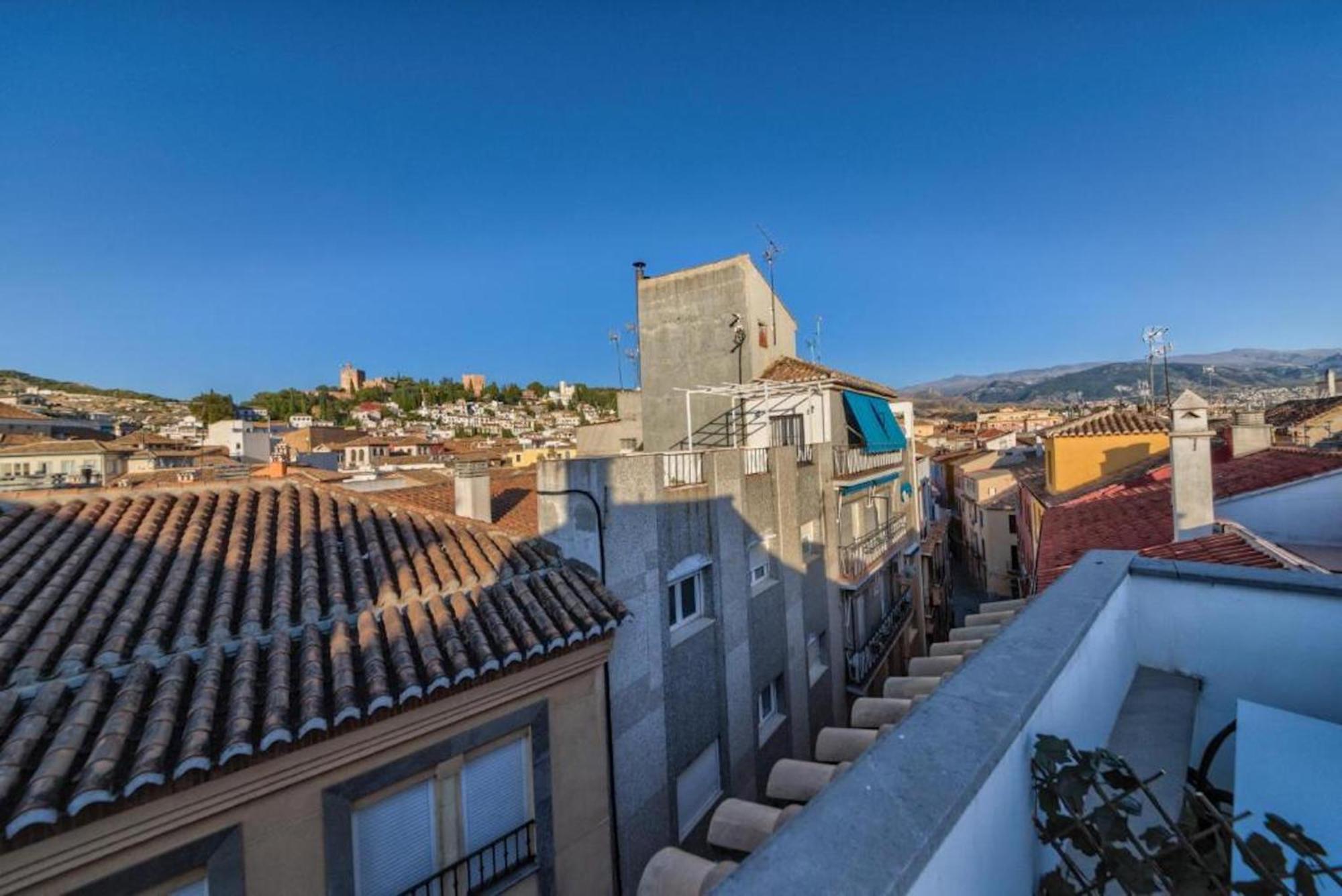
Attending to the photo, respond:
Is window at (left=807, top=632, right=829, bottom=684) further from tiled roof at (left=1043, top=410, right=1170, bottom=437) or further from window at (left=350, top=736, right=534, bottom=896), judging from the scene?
tiled roof at (left=1043, top=410, right=1170, bottom=437)

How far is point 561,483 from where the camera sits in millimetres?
8461

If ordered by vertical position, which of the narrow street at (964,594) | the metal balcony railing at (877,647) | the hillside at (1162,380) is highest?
the hillside at (1162,380)

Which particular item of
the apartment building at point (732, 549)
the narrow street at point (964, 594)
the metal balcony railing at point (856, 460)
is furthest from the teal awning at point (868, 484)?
the narrow street at point (964, 594)

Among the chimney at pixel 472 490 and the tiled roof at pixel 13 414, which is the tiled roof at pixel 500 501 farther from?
the tiled roof at pixel 13 414

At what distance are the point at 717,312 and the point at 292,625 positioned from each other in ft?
46.8

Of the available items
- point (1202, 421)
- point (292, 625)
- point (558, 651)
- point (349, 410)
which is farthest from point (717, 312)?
point (349, 410)

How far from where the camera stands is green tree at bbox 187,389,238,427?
100188 millimetres

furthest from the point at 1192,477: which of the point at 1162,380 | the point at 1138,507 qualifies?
the point at 1162,380

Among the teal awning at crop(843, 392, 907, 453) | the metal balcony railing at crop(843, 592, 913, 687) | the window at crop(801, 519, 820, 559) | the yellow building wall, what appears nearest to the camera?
the window at crop(801, 519, 820, 559)

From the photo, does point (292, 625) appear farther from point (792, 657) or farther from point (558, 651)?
point (792, 657)

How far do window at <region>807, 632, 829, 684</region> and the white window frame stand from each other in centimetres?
469

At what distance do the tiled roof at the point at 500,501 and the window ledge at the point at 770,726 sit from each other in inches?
243

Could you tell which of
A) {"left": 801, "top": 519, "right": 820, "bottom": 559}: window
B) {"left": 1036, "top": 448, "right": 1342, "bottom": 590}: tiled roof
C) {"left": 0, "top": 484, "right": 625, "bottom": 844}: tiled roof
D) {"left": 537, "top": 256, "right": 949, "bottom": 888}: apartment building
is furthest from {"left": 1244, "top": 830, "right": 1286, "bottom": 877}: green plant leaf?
{"left": 801, "top": 519, "right": 820, "bottom": 559}: window

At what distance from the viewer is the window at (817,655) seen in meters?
14.2
